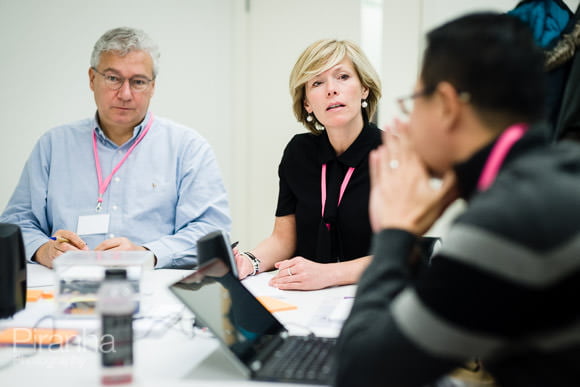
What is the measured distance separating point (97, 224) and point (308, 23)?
6.81 ft

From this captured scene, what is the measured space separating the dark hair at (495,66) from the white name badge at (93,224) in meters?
1.84

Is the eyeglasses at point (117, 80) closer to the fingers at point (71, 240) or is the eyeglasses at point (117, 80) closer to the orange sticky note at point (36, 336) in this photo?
the fingers at point (71, 240)

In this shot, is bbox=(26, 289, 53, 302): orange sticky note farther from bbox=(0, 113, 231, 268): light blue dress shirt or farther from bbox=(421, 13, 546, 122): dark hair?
bbox=(421, 13, 546, 122): dark hair

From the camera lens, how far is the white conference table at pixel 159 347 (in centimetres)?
107

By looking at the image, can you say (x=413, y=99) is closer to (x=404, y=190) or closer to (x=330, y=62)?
(x=404, y=190)

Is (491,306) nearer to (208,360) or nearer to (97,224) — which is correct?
(208,360)

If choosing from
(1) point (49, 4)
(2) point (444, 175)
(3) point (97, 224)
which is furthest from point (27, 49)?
(2) point (444, 175)

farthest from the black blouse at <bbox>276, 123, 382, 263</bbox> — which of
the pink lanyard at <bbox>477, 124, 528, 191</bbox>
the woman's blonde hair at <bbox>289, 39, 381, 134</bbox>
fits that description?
the pink lanyard at <bbox>477, 124, 528, 191</bbox>

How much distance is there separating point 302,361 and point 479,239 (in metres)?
0.55

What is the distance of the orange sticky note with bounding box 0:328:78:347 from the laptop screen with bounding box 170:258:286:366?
348 millimetres

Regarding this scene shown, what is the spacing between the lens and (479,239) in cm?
70

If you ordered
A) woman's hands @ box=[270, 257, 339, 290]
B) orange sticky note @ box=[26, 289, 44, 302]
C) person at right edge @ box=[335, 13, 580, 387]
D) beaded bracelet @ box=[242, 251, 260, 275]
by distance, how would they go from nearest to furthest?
person at right edge @ box=[335, 13, 580, 387]
orange sticky note @ box=[26, 289, 44, 302]
woman's hands @ box=[270, 257, 339, 290]
beaded bracelet @ box=[242, 251, 260, 275]

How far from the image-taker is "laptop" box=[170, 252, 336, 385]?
41.4 inches

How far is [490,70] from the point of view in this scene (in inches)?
33.0
